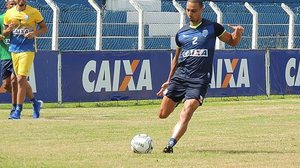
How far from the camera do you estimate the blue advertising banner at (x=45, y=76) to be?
838 inches

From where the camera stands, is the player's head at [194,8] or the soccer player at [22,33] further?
the soccer player at [22,33]

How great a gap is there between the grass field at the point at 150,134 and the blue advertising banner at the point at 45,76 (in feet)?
1.12

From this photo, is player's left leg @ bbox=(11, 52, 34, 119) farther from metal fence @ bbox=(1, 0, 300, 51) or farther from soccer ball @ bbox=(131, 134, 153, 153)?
metal fence @ bbox=(1, 0, 300, 51)

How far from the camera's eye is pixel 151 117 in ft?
61.5

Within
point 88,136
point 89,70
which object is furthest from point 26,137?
point 89,70

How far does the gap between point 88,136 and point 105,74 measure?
7.94 metres

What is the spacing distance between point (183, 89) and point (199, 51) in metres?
0.54

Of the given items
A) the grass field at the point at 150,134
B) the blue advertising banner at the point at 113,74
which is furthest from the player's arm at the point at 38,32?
the blue advertising banner at the point at 113,74

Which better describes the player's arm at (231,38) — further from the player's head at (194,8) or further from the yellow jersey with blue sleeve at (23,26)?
the yellow jersey with blue sleeve at (23,26)

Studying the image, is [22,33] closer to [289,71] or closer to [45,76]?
[45,76]

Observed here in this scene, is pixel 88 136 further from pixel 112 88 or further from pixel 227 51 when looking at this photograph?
pixel 227 51

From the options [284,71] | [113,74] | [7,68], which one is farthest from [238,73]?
[7,68]

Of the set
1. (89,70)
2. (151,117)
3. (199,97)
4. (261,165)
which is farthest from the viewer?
(89,70)

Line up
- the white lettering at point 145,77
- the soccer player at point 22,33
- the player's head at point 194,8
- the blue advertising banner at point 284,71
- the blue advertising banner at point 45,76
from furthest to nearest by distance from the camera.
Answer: the blue advertising banner at point 284,71, the white lettering at point 145,77, the blue advertising banner at point 45,76, the soccer player at point 22,33, the player's head at point 194,8
